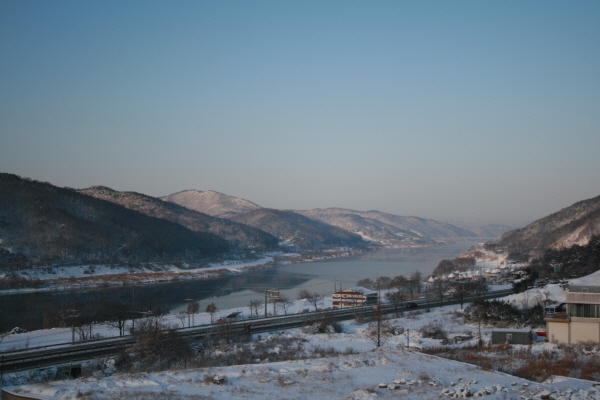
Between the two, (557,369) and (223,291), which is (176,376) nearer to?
(557,369)

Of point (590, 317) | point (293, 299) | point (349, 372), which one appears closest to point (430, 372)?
point (349, 372)

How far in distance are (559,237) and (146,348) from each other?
5896 centimetres

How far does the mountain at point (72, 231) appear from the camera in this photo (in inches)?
1699

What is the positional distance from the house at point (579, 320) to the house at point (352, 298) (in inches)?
534

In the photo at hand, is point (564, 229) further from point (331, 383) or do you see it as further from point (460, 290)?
point (331, 383)

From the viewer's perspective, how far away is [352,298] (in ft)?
87.4

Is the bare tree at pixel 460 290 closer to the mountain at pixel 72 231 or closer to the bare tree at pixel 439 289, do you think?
the bare tree at pixel 439 289

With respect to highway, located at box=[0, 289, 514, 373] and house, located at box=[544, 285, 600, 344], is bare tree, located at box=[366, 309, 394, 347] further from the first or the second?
house, located at box=[544, 285, 600, 344]

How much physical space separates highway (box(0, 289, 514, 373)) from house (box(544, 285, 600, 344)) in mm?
8913

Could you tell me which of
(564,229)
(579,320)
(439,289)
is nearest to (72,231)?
(439,289)

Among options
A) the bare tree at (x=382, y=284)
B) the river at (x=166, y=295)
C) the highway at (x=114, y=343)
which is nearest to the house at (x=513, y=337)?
the highway at (x=114, y=343)

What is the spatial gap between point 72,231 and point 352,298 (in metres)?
35.0

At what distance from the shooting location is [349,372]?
948 centimetres

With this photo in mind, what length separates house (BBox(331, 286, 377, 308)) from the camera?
25.9 meters
